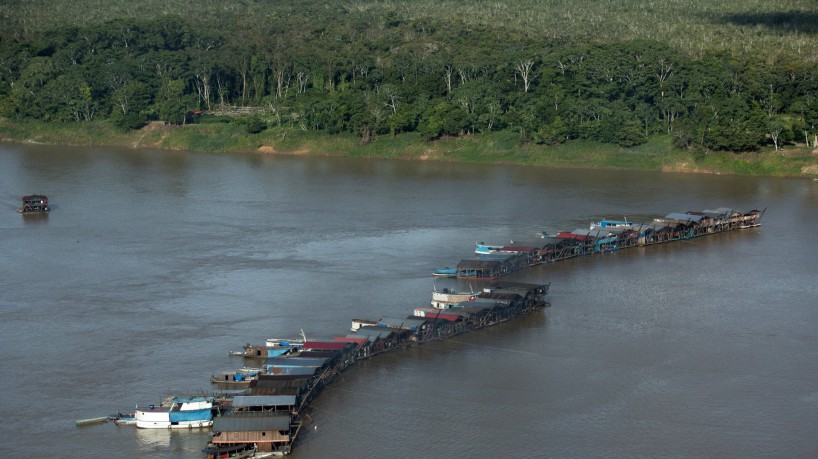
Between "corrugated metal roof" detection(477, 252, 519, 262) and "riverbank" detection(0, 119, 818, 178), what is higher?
"riverbank" detection(0, 119, 818, 178)

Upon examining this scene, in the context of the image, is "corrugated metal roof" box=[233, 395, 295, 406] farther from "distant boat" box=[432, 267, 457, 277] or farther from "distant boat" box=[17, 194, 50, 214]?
"distant boat" box=[17, 194, 50, 214]

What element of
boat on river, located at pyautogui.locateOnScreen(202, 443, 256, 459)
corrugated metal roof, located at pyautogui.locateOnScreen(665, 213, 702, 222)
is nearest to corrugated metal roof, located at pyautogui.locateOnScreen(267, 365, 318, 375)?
boat on river, located at pyautogui.locateOnScreen(202, 443, 256, 459)

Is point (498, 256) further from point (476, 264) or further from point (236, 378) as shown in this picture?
point (236, 378)

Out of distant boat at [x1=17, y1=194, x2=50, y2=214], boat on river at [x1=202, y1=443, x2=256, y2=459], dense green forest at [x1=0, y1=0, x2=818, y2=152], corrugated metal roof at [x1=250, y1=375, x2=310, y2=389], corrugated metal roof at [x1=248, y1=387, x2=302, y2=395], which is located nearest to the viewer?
boat on river at [x1=202, y1=443, x2=256, y2=459]

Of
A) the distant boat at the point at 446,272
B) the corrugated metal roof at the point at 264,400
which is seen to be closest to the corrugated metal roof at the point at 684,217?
the distant boat at the point at 446,272

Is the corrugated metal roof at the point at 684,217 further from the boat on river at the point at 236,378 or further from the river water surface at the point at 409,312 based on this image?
the boat on river at the point at 236,378

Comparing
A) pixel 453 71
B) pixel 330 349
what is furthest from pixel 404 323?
pixel 453 71
